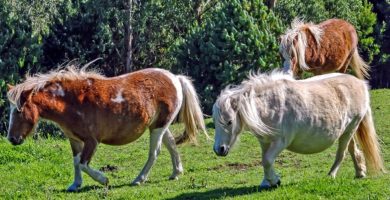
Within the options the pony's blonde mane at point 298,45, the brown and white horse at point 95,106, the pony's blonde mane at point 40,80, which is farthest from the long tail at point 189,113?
the pony's blonde mane at point 298,45

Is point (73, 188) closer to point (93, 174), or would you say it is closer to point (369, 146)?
point (93, 174)

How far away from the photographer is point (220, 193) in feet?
33.3

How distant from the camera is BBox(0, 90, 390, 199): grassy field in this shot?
9.72 m

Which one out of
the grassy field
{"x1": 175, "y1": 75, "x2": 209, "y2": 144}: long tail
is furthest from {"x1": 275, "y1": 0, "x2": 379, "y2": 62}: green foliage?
{"x1": 175, "y1": 75, "x2": 209, "y2": 144}: long tail

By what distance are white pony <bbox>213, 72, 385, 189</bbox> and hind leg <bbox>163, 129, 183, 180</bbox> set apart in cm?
257

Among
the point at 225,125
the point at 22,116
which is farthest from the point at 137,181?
the point at 225,125

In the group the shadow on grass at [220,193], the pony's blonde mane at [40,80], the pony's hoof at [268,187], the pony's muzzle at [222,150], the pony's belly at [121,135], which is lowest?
the shadow on grass at [220,193]

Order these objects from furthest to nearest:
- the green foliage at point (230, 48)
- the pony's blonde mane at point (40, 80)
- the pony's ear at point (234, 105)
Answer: the green foliage at point (230, 48) → the pony's blonde mane at point (40, 80) → the pony's ear at point (234, 105)

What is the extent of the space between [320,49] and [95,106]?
17.7 ft

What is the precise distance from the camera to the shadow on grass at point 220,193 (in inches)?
391

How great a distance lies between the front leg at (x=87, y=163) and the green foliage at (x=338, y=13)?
18.4m

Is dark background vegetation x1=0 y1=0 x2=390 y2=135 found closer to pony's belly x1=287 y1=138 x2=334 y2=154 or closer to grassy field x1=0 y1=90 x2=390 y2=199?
grassy field x1=0 y1=90 x2=390 y2=199

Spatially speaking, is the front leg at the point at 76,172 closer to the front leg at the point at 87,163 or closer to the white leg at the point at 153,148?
the front leg at the point at 87,163

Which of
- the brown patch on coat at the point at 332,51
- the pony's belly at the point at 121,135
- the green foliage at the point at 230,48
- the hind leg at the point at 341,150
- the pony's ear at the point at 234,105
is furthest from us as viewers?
the green foliage at the point at 230,48
